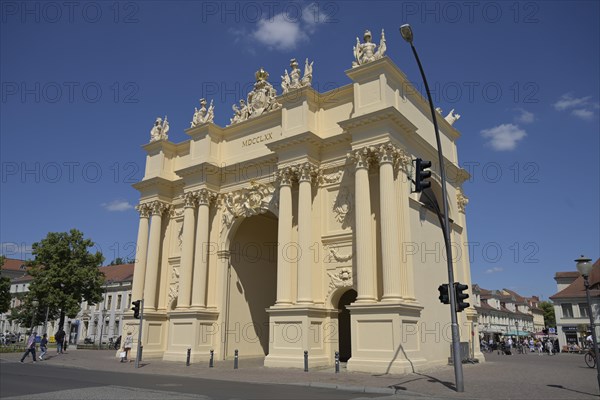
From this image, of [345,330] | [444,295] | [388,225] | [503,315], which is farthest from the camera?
[503,315]

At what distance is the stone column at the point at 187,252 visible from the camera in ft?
90.5

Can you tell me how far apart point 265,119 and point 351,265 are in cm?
1071

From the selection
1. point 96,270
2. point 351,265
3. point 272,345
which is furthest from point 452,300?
point 96,270

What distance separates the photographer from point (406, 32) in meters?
12.8

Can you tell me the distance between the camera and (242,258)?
29391 millimetres

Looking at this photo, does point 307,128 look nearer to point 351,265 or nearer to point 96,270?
point 351,265

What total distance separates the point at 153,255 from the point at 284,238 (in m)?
11.2

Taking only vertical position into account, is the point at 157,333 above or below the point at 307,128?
below

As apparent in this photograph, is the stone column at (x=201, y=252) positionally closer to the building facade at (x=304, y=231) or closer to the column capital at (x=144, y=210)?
the building facade at (x=304, y=231)

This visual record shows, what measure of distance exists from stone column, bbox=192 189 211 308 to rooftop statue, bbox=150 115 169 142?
7.39 m

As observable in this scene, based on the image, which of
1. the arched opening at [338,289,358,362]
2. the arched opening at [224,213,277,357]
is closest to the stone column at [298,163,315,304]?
the arched opening at [338,289,358,362]

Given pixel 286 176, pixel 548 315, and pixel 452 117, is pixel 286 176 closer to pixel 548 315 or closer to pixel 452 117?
pixel 452 117

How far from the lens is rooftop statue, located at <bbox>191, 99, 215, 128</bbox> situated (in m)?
30.3

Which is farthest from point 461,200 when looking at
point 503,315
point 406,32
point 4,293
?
point 503,315
